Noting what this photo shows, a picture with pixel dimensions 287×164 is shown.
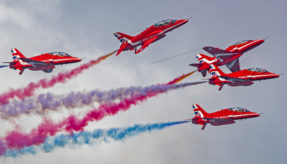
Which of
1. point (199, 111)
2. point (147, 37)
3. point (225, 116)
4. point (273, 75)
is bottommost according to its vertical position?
point (225, 116)

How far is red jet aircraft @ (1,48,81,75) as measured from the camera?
6462 cm

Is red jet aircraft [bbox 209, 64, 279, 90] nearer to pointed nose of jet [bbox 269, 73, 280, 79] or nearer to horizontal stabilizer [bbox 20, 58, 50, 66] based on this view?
pointed nose of jet [bbox 269, 73, 280, 79]

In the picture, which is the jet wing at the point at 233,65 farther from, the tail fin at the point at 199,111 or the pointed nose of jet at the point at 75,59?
the pointed nose of jet at the point at 75,59

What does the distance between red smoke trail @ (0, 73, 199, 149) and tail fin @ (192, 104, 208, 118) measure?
27.2 ft

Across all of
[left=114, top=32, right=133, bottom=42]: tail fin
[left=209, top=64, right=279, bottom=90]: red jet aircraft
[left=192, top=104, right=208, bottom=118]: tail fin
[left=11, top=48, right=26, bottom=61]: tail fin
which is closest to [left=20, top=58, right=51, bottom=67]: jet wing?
[left=11, top=48, right=26, bottom=61]: tail fin

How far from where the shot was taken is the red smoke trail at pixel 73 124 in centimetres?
6225

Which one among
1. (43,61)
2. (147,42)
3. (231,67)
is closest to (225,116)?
(231,67)

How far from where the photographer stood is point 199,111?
76062 mm

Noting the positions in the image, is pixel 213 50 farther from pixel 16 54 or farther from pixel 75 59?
pixel 16 54

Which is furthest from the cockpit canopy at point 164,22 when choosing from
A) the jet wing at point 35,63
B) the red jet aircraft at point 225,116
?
the jet wing at point 35,63

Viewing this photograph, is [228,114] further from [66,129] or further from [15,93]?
[15,93]

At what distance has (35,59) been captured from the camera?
64.8 meters

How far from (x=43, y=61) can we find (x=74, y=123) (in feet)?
31.4

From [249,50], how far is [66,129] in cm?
3069
